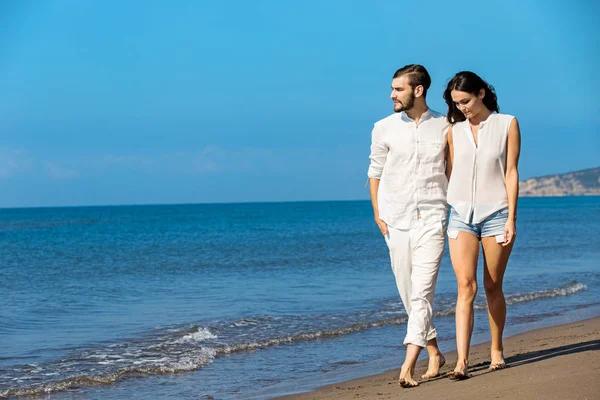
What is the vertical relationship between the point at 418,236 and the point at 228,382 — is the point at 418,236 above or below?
above

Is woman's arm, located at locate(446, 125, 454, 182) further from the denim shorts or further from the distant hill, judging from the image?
the distant hill

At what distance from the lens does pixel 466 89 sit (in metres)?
5.09

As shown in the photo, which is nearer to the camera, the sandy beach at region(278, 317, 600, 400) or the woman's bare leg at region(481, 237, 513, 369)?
the sandy beach at region(278, 317, 600, 400)

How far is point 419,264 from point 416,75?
4.13ft

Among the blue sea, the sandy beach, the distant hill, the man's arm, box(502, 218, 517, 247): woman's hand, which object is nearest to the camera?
the sandy beach

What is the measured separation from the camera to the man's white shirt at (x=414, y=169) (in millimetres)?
5145

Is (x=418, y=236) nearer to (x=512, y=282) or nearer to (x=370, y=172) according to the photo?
(x=370, y=172)

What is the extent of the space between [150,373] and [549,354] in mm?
3596

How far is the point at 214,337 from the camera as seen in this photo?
29.9 ft

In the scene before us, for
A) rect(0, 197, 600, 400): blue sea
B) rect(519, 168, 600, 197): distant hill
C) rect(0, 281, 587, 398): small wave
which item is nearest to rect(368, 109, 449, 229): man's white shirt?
rect(0, 197, 600, 400): blue sea

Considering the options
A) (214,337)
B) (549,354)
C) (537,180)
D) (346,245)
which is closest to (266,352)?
(214,337)

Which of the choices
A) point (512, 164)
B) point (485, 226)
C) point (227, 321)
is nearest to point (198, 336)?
point (227, 321)

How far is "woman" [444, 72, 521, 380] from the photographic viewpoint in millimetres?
5082

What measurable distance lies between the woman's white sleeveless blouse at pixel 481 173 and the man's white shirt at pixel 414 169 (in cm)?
13
